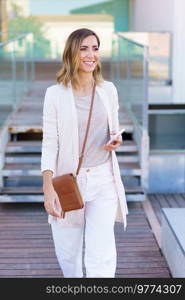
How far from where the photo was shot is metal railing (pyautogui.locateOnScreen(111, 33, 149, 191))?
5836 mm

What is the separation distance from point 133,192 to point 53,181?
9.47 feet

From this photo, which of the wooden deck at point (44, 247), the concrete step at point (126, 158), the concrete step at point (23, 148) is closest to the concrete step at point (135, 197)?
the wooden deck at point (44, 247)

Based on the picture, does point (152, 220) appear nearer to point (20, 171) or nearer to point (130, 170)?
point (130, 170)

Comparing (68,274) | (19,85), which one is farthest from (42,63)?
(68,274)

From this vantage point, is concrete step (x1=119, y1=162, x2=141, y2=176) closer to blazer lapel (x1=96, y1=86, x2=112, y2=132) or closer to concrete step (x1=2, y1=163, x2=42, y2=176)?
concrete step (x1=2, y1=163, x2=42, y2=176)

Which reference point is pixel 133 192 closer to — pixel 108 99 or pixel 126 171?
pixel 126 171

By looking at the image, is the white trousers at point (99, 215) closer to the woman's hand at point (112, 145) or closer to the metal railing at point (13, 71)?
the woman's hand at point (112, 145)

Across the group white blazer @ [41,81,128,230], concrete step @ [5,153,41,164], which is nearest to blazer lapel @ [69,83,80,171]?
white blazer @ [41,81,128,230]

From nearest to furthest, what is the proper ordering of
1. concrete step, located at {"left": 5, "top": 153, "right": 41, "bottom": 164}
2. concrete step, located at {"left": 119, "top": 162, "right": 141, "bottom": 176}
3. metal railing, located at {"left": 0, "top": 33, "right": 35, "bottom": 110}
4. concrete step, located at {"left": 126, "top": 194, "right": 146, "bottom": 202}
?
1. concrete step, located at {"left": 126, "top": 194, "right": 146, "bottom": 202}
2. concrete step, located at {"left": 119, "top": 162, "right": 141, "bottom": 176}
3. concrete step, located at {"left": 5, "top": 153, "right": 41, "bottom": 164}
4. metal railing, located at {"left": 0, "top": 33, "right": 35, "bottom": 110}

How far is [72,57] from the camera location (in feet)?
9.07

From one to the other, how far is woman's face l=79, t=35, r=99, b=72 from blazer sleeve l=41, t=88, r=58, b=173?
0.74 feet

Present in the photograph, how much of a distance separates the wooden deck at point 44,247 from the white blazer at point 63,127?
1.31m

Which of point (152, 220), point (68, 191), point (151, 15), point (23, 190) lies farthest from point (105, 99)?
point (151, 15)

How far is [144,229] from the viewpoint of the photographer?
4.92 m
